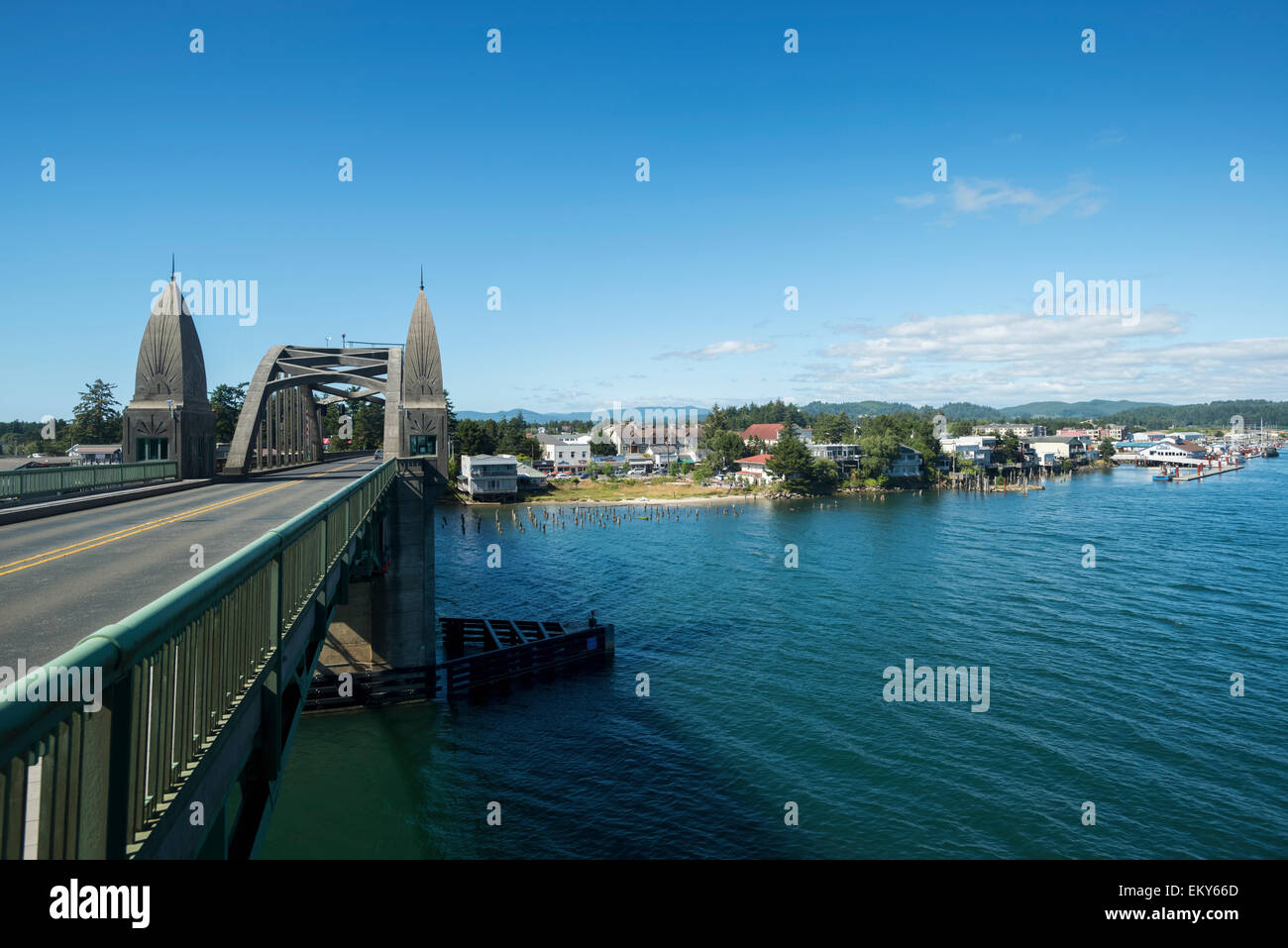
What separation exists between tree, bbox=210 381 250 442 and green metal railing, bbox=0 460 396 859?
103480 mm

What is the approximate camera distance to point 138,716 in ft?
14.3

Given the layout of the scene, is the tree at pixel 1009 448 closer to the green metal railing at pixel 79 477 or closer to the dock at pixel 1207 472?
the dock at pixel 1207 472

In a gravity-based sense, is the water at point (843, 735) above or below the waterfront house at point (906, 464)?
below

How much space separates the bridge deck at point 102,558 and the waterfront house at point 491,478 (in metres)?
85.8

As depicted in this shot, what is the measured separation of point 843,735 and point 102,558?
2524 cm

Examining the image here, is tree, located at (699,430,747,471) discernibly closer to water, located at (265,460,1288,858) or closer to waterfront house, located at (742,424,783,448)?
waterfront house, located at (742,424,783,448)

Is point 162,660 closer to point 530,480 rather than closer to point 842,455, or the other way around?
point 530,480

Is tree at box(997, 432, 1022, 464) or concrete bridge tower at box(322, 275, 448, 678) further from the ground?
tree at box(997, 432, 1022, 464)

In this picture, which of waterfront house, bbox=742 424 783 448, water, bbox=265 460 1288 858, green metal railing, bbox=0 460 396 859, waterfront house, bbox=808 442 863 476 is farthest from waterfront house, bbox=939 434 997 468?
green metal railing, bbox=0 460 396 859

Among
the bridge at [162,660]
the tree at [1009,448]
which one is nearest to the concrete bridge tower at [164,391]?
the bridge at [162,660]

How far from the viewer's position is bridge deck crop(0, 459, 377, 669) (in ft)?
27.4

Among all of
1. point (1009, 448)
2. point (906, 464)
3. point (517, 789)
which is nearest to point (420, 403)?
point (517, 789)

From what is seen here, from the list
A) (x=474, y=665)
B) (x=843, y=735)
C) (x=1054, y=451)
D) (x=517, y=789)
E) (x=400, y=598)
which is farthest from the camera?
(x=1054, y=451)

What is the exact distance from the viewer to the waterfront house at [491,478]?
110562mm
